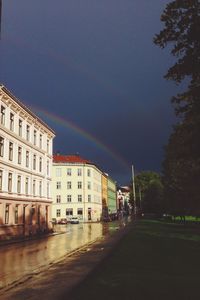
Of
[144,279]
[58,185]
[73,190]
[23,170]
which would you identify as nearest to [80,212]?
[73,190]

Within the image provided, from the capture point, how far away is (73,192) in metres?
102

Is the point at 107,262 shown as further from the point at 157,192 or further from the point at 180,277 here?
the point at 157,192

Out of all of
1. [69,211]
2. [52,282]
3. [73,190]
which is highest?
[73,190]

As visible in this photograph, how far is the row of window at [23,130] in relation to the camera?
40438mm

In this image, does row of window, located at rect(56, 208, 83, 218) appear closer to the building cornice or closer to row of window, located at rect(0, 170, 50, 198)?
row of window, located at rect(0, 170, 50, 198)

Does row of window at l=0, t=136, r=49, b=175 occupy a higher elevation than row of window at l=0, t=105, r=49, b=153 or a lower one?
lower

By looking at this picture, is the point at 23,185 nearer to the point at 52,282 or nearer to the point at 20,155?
the point at 20,155

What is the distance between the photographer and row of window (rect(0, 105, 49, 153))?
40.4 metres

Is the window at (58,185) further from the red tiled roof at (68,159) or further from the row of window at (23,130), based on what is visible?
the row of window at (23,130)

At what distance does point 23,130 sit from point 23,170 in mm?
4815

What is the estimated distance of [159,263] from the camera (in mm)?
17781

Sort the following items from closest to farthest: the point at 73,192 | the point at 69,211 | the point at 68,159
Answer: the point at 69,211 < the point at 73,192 < the point at 68,159

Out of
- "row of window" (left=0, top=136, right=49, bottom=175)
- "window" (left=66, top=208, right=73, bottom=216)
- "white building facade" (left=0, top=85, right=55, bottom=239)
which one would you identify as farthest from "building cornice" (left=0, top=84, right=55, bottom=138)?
"window" (left=66, top=208, right=73, bottom=216)

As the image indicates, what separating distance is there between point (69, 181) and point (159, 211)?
24.9 metres
